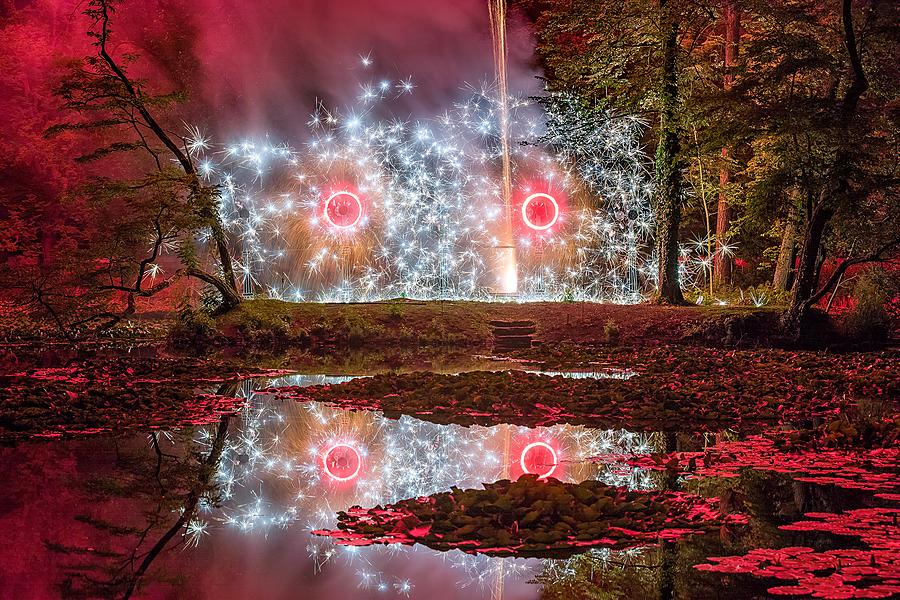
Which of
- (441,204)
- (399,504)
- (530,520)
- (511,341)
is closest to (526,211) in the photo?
(441,204)

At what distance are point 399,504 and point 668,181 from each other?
16706mm

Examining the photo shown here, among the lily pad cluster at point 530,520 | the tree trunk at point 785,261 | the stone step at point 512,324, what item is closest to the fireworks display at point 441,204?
the tree trunk at point 785,261

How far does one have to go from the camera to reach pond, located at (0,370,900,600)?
4.06 metres

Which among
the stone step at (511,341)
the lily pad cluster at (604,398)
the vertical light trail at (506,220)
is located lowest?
the lily pad cluster at (604,398)

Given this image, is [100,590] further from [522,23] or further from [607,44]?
[522,23]

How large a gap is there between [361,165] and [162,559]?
1966cm

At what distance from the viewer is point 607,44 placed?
21.5m

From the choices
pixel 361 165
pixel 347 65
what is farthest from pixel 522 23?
pixel 361 165

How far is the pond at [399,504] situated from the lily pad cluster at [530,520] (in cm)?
4

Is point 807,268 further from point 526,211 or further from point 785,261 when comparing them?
point 526,211

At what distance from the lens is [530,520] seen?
4.77 metres

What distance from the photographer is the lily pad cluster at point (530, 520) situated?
4594 millimetres

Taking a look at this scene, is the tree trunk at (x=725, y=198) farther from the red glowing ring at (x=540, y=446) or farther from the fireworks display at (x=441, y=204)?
the red glowing ring at (x=540, y=446)

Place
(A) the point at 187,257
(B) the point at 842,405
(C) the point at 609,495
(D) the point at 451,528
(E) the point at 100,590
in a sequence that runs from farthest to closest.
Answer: (A) the point at 187,257 < (B) the point at 842,405 < (C) the point at 609,495 < (D) the point at 451,528 < (E) the point at 100,590
